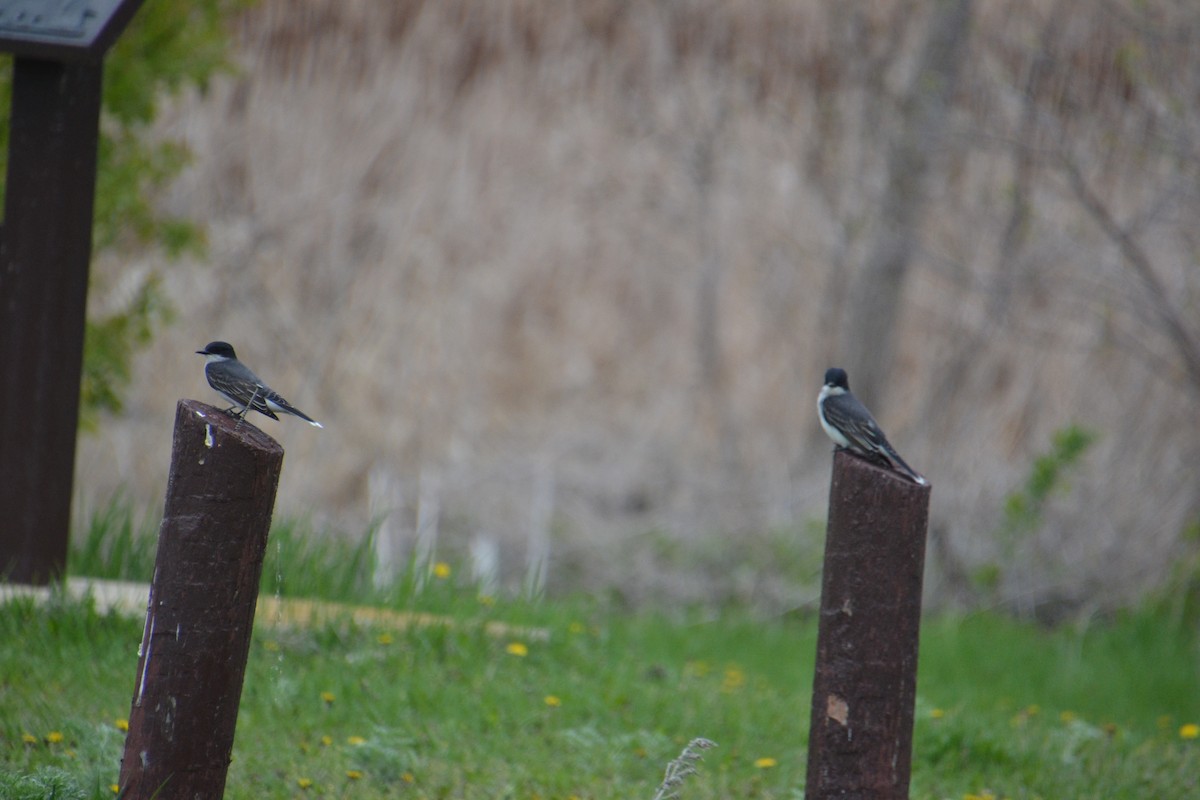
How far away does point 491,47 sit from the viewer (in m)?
12.5

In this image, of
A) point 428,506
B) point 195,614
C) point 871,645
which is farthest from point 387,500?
point 871,645

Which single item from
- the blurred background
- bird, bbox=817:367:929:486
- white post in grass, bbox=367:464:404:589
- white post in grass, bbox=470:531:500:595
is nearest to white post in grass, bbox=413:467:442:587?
the blurred background

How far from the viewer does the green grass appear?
13.7 ft

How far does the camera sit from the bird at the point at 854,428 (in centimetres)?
392

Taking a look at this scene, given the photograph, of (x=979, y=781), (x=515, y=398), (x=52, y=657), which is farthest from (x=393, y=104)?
(x=979, y=781)

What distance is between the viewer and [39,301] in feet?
17.4

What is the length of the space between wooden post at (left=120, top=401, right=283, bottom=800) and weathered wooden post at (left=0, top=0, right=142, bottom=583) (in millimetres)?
2374

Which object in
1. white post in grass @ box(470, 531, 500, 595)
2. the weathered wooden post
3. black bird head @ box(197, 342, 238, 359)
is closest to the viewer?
black bird head @ box(197, 342, 238, 359)

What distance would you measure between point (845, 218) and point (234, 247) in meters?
5.19

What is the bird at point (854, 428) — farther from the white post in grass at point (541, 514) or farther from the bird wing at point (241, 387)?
the white post in grass at point (541, 514)

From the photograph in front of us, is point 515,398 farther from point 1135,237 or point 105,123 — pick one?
point 1135,237

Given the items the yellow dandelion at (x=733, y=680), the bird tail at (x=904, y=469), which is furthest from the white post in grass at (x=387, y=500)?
the bird tail at (x=904, y=469)

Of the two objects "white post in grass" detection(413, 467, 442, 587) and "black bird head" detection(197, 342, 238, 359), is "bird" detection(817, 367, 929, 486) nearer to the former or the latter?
"black bird head" detection(197, 342, 238, 359)

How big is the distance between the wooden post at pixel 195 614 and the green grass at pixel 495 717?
0.33 m
